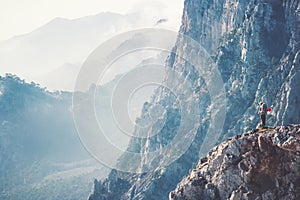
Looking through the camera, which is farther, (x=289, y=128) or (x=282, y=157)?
(x=289, y=128)

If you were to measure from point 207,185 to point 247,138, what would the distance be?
35.2 feet

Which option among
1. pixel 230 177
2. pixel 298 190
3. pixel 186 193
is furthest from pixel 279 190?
pixel 186 193

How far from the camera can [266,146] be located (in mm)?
89812

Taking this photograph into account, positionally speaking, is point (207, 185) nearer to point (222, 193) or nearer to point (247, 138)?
point (222, 193)

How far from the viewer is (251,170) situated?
295ft

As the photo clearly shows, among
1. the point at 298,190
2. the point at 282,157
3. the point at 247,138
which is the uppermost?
the point at 247,138

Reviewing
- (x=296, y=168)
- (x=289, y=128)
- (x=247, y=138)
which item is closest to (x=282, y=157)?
(x=296, y=168)

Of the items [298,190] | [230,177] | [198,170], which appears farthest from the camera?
[198,170]

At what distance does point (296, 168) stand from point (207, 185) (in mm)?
17186

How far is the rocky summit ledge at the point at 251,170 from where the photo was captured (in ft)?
284

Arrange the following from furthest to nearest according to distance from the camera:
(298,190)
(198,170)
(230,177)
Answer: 1. (198,170)
2. (230,177)
3. (298,190)

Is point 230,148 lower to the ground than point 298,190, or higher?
higher

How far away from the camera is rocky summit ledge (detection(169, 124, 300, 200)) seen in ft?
284

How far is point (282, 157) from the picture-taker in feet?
288
